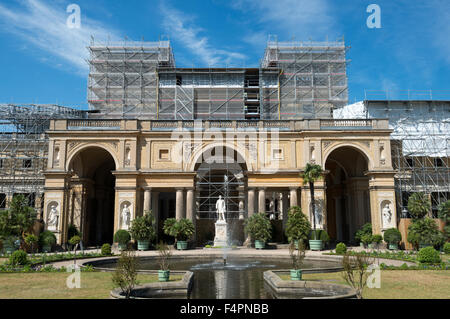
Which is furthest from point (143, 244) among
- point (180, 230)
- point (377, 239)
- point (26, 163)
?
point (26, 163)

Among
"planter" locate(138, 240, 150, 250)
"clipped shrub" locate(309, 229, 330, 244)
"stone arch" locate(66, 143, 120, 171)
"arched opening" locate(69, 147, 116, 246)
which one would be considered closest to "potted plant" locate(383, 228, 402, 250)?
"clipped shrub" locate(309, 229, 330, 244)

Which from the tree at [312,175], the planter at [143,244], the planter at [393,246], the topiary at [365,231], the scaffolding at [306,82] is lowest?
the planter at [393,246]

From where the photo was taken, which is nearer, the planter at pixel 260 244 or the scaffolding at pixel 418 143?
the planter at pixel 260 244

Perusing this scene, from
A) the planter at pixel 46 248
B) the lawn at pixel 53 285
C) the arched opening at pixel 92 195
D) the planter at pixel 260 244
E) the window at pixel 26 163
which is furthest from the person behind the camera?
the window at pixel 26 163

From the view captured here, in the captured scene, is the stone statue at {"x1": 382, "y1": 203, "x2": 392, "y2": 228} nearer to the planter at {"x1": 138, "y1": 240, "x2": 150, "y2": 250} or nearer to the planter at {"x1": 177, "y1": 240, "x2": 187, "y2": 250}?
the planter at {"x1": 177, "y1": 240, "x2": 187, "y2": 250}

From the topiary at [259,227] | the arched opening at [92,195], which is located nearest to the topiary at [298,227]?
the topiary at [259,227]

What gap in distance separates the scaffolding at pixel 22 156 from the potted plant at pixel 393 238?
31.5 metres

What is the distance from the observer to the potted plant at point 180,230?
29.4 m

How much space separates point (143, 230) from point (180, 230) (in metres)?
2.82

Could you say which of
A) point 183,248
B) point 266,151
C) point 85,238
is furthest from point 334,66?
point 85,238

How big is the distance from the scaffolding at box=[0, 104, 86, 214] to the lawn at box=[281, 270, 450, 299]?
31.6m

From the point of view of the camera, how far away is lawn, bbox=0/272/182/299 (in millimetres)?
10766

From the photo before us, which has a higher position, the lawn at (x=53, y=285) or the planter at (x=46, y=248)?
the lawn at (x=53, y=285)

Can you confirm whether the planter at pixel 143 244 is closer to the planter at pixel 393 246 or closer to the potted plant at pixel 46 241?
the potted plant at pixel 46 241
